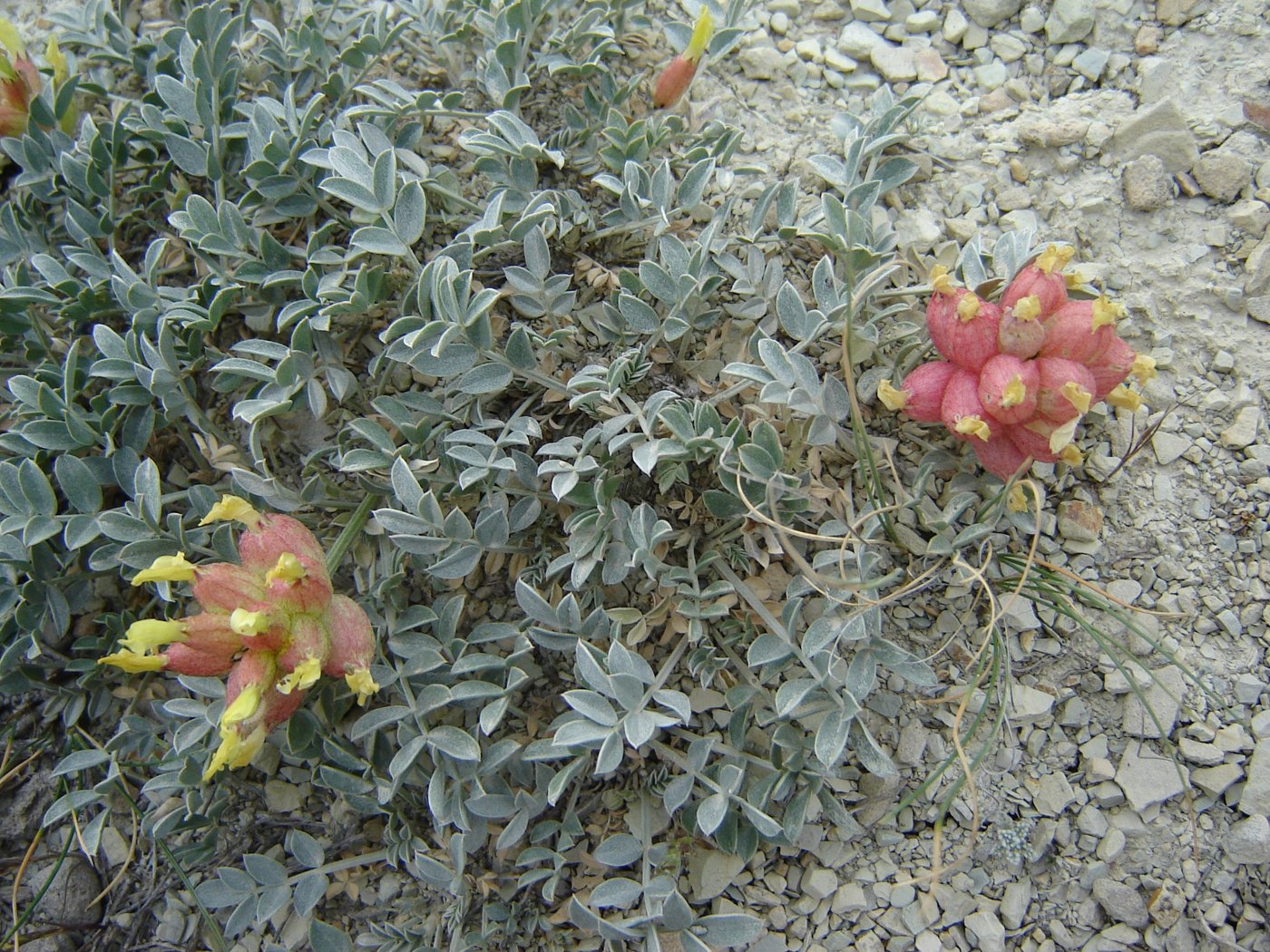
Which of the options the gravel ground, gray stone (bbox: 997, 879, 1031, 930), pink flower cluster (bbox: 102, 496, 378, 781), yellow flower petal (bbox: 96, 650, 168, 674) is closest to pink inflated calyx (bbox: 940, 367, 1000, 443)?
the gravel ground

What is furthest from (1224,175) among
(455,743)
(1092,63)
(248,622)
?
(248,622)

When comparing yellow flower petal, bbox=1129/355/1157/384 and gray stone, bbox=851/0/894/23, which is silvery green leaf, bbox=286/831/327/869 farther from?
gray stone, bbox=851/0/894/23

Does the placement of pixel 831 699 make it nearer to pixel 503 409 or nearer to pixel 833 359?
pixel 833 359

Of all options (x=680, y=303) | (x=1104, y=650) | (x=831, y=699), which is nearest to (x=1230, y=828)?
(x=1104, y=650)

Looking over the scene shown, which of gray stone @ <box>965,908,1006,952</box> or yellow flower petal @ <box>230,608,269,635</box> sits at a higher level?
yellow flower petal @ <box>230,608,269,635</box>

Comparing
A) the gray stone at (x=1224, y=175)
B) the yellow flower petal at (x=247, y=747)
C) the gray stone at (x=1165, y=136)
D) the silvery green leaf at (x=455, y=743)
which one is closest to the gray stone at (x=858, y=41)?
the gray stone at (x=1165, y=136)
